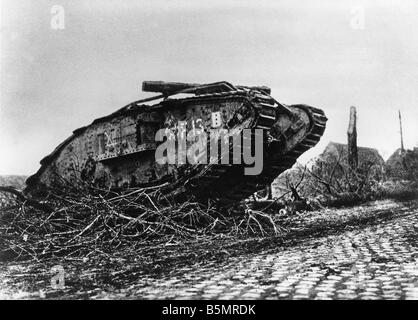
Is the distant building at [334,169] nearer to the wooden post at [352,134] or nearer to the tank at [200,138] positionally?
the wooden post at [352,134]

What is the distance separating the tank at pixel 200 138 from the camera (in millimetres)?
7651

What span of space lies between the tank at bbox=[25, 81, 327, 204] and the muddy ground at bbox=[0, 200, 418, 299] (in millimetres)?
1328

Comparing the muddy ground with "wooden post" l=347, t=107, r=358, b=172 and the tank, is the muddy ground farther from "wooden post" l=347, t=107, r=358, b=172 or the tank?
"wooden post" l=347, t=107, r=358, b=172

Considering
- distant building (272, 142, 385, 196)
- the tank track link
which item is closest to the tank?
the tank track link

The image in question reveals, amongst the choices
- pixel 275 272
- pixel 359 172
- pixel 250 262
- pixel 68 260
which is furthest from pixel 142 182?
pixel 359 172

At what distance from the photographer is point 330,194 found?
44.8 feet

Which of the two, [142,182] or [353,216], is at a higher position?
[142,182]

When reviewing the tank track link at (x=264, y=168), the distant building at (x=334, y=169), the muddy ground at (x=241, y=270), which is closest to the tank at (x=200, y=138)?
the tank track link at (x=264, y=168)

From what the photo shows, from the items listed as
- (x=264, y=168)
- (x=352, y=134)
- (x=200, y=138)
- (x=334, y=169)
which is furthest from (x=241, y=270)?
(x=352, y=134)

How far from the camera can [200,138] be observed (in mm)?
8023

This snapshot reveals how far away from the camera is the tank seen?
765 centimetres

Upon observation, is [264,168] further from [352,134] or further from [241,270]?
[352,134]

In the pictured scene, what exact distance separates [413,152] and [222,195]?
11.9m
